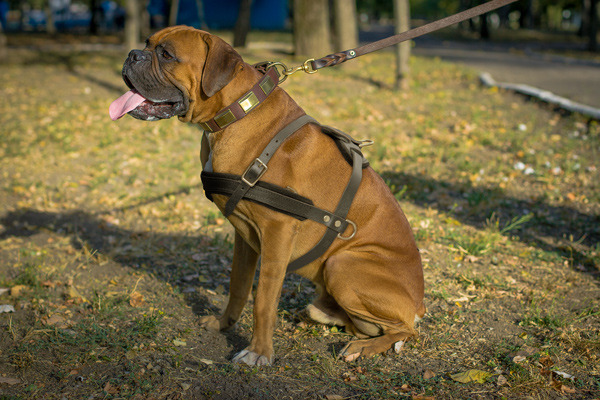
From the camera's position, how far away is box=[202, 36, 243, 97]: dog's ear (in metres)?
2.80

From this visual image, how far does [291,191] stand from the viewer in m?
2.97

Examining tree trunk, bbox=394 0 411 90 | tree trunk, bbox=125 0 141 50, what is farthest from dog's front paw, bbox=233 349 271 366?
tree trunk, bbox=125 0 141 50

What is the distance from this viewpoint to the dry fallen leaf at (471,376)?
10.0 feet

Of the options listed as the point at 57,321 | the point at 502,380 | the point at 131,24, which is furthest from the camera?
the point at 131,24

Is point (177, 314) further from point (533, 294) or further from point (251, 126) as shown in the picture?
point (533, 294)

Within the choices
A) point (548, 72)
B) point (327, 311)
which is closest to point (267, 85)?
point (327, 311)

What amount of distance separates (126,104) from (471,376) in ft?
8.32

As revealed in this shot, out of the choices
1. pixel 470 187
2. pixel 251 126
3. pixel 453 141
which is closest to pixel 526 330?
pixel 251 126

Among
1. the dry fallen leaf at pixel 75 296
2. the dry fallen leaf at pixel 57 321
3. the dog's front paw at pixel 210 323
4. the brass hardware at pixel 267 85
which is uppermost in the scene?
the brass hardware at pixel 267 85

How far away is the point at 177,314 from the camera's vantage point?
383cm

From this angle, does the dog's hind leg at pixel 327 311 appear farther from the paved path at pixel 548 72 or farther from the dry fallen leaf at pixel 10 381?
the paved path at pixel 548 72

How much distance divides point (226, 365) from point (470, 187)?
441 centimetres

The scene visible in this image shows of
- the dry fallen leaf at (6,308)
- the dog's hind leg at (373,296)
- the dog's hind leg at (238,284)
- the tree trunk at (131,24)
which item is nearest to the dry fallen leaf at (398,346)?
the dog's hind leg at (373,296)

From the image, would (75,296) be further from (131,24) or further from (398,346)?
(131,24)
